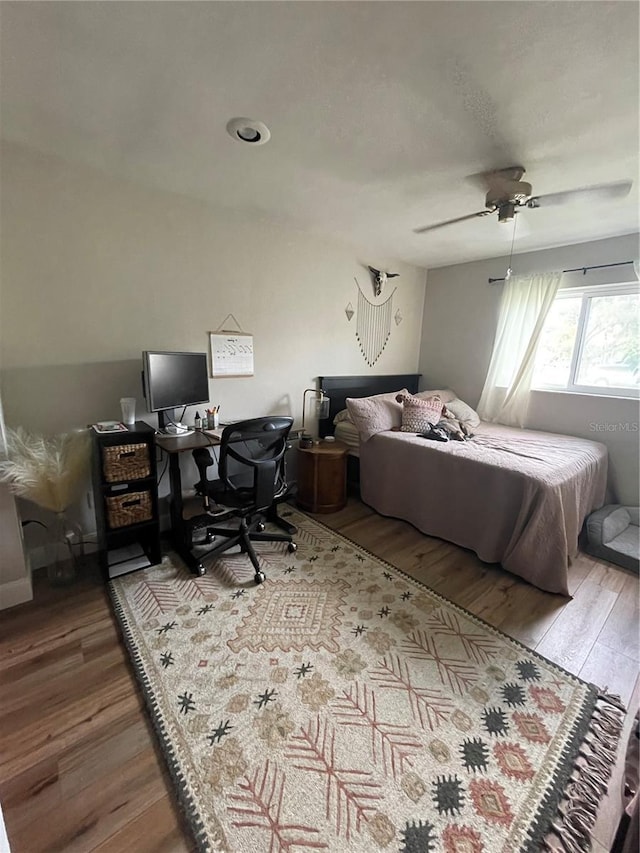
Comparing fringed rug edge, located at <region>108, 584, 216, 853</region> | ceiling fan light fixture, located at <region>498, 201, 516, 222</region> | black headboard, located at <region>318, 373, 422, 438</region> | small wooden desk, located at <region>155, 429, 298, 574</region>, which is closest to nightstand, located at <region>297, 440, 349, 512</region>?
black headboard, located at <region>318, 373, 422, 438</region>

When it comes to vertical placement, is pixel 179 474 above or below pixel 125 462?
below

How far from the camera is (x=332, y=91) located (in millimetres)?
1356

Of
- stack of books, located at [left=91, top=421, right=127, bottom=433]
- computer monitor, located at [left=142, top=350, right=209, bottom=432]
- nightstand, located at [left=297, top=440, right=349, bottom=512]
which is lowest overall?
nightstand, located at [left=297, top=440, right=349, bottom=512]

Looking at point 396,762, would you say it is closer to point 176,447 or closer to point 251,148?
point 176,447

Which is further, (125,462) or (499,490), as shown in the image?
(499,490)

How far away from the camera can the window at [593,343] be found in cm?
293

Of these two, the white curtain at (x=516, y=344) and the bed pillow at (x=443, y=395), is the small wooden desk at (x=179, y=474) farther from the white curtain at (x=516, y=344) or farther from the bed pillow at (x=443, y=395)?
the white curtain at (x=516, y=344)

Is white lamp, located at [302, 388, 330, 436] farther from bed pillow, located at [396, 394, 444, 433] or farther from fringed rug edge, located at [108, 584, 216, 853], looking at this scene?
fringed rug edge, located at [108, 584, 216, 853]

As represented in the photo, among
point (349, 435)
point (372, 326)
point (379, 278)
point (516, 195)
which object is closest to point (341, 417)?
point (349, 435)

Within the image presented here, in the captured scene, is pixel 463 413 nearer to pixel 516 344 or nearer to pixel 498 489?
pixel 516 344

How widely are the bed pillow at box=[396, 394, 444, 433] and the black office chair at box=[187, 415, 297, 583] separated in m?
1.35

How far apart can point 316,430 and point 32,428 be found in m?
2.23

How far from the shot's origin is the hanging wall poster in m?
2.69

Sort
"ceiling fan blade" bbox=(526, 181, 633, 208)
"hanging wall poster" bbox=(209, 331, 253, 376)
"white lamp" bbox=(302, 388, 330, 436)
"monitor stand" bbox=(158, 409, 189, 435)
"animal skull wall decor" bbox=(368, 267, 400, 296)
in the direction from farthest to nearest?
"animal skull wall decor" bbox=(368, 267, 400, 296) < "white lamp" bbox=(302, 388, 330, 436) < "hanging wall poster" bbox=(209, 331, 253, 376) < "monitor stand" bbox=(158, 409, 189, 435) < "ceiling fan blade" bbox=(526, 181, 633, 208)
